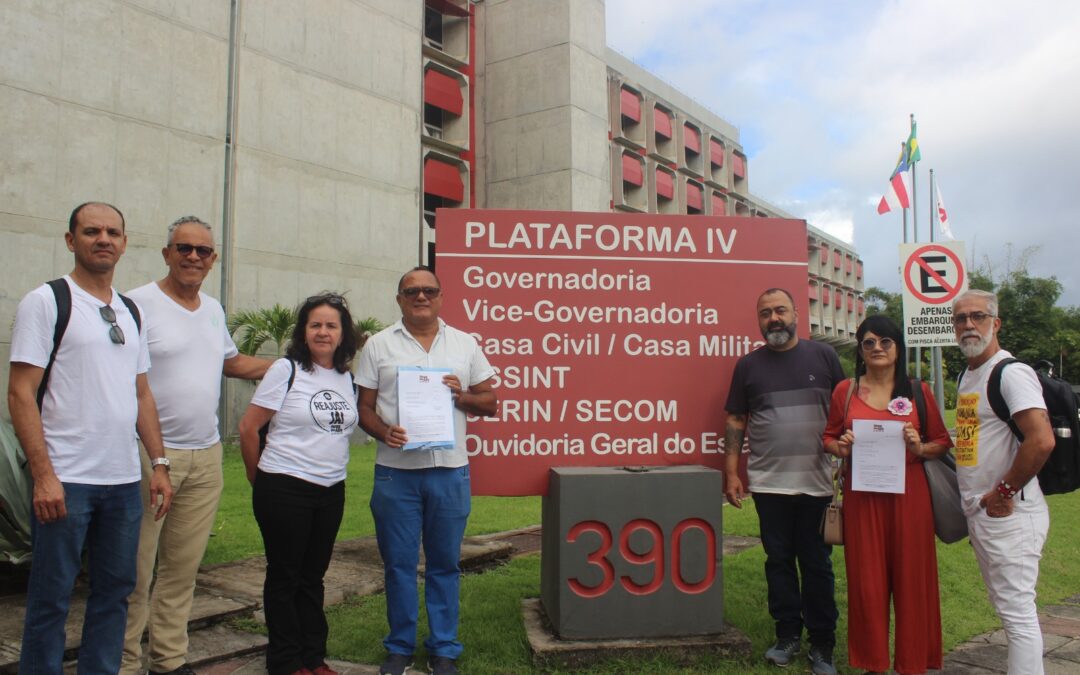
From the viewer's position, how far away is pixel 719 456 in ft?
16.1

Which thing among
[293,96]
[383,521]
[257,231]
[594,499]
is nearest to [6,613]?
[383,521]

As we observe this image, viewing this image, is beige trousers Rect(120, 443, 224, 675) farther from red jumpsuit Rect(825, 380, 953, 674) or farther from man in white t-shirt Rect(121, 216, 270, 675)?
red jumpsuit Rect(825, 380, 953, 674)

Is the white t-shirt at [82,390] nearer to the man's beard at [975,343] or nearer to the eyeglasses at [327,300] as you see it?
the eyeglasses at [327,300]

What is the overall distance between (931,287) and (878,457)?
20.3ft

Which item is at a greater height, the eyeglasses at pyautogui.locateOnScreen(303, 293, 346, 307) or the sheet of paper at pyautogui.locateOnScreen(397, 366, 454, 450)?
the eyeglasses at pyautogui.locateOnScreen(303, 293, 346, 307)

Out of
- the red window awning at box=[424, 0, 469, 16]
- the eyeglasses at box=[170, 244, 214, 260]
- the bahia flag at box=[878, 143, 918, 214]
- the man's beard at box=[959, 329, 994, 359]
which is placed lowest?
the man's beard at box=[959, 329, 994, 359]

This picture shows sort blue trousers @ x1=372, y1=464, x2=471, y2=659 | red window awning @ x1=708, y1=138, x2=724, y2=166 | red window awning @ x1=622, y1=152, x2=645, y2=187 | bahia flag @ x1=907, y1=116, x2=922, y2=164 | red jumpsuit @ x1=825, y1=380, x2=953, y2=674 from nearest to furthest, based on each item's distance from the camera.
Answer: red jumpsuit @ x1=825, y1=380, x2=953, y2=674
blue trousers @ x1=372, y1=464, x2=471, y2=659
bahia flag @ x1=907, y1=116, x2=922, y2=164
red window awning @ x1=622, y1=152, x2=645, y2=187
red window awning @ x1=708, y1=138, x2=724, y2=166

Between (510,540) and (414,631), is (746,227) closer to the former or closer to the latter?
(414,631)

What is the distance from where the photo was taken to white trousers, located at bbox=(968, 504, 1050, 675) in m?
3.56

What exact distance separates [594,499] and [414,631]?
3.67ft

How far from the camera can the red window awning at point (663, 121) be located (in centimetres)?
4332

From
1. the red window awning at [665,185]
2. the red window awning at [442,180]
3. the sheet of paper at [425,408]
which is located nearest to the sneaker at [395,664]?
the sheet of paper at [425,408]

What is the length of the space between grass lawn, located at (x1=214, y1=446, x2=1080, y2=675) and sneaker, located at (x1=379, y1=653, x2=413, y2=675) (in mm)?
260

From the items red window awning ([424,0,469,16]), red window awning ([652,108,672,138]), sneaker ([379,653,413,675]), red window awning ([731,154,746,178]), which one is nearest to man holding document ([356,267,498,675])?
sneaker ([379,653,413,675])
